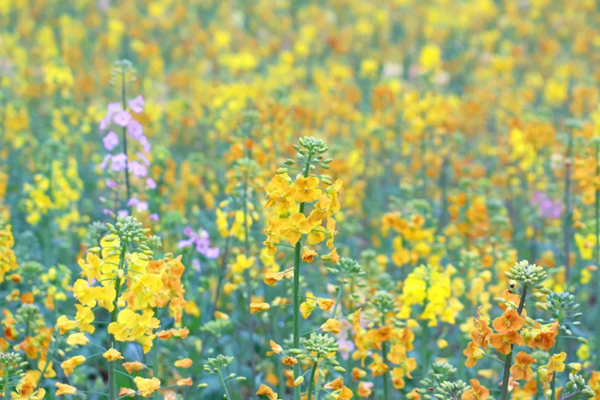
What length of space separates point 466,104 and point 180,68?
5258 mm

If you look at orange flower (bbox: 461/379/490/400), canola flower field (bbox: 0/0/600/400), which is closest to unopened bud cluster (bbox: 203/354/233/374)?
canola flower field (bbox: 0/0/600/400)

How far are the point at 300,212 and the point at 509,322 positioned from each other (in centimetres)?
87

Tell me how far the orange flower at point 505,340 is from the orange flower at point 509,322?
0.07 ft

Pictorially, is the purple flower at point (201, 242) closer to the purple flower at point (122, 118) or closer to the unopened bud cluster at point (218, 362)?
the purple flower at point (122, 118)

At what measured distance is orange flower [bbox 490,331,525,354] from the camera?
90.9 inches

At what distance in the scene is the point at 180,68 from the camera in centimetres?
1083

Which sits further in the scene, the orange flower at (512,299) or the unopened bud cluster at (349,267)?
the unopened bud cluster at (349,267)

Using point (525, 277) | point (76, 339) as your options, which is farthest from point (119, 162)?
point (525, 277)

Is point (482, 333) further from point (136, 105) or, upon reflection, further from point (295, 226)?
point (136, 105)

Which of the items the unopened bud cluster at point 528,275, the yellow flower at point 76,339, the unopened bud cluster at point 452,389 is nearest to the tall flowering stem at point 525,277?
the unopened bud cluster at point 528,275

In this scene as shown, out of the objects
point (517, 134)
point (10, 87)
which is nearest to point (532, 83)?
point (517, 134)

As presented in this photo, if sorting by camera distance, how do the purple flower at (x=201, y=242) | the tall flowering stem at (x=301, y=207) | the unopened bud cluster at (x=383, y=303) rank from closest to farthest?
the tall flowering stem at (x=301, y=207) < the unopened bud cluster at (x=383, y=303) < the purple flower at (x=201, y=242)

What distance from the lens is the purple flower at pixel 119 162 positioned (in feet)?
12.9

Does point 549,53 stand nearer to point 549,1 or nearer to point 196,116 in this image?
point 549,1
